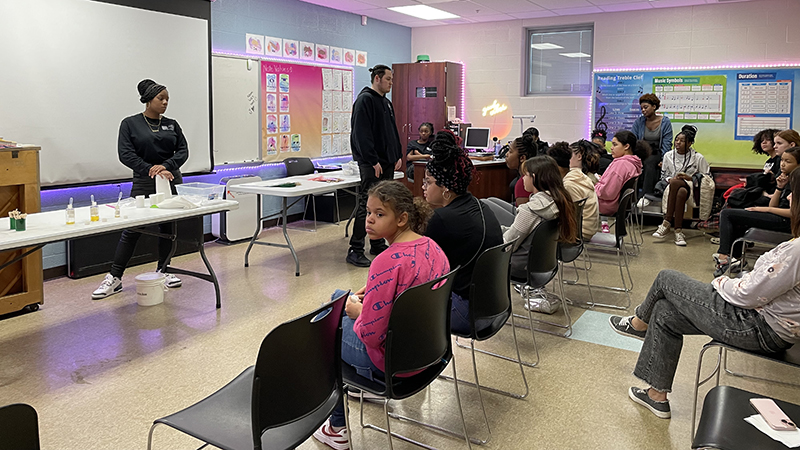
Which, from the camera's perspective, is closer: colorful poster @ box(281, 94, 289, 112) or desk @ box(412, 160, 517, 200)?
desk @ box(412, 160, 517, 200)

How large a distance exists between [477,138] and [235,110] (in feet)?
10.9

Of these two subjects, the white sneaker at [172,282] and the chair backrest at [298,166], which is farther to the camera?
the chair backrest at [298,166]

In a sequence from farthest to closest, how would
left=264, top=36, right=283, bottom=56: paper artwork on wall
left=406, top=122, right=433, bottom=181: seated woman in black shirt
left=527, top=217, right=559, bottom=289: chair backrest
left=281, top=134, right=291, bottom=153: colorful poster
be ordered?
left=406, top=122, right=433, bottom=181: seated woman in black shirt < left=281, top=134, right=291, bottom=153: colorful poster < left=264, top=36, right=283, bottom=56: paper artwork on wall < left=527, top=217, right=559, bottom=289: chair backrest

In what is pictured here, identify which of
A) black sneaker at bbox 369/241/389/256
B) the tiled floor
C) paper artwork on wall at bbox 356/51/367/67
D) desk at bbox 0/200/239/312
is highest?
paper artwork on wall at bbox 356/51/367/67

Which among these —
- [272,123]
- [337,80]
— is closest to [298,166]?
[272,123]

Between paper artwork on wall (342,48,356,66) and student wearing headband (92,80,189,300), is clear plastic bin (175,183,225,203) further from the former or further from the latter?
paper artwork on wall (342,48,356,66)

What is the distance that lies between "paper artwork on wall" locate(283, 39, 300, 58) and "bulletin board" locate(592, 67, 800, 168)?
3817 millimetres

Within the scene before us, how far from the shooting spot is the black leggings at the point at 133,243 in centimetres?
427

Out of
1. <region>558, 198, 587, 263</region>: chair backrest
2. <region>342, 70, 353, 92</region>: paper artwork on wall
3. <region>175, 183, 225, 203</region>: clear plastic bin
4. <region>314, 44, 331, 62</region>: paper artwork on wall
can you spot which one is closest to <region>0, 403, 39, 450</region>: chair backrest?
<region>175, 183, 225, 203</region>: clear plastic bin

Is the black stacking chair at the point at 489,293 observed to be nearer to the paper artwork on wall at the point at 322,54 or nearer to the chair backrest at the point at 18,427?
the chair backrest at the point at 18,427

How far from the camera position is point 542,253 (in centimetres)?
332

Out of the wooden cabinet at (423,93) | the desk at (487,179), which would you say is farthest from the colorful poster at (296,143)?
the wooden cabinet at (423,93)

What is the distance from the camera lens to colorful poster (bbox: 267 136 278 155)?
696 centimetres

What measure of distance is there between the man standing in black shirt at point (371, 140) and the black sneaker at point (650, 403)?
9.20 feet
